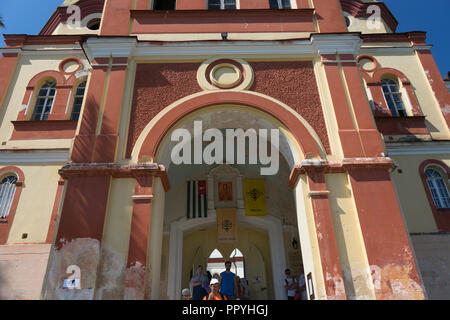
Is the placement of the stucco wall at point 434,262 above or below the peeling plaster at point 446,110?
below

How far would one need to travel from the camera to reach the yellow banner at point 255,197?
11469 mm

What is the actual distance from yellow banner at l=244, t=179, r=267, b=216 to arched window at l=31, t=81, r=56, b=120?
800cm

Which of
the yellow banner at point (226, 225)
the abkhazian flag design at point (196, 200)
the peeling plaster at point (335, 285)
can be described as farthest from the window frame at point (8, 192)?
the peeling plaster at point (335, 285)

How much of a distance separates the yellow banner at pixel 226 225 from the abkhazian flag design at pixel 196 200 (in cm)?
51

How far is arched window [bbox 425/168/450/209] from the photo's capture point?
11.1 metres

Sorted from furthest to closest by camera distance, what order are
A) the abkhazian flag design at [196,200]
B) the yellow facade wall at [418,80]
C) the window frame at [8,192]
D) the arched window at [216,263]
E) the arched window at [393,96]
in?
the arched window at [216,263] → the arched window at [393,96] → the yellow facade wall at [418,80] → the abkhazian flag design at [196,200] → the window frame at [8,192]

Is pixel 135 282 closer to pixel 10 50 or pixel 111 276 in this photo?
pixel 111 276

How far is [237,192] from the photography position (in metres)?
11.9

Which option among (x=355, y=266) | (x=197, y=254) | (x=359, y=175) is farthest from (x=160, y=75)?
(x=197, y=254)

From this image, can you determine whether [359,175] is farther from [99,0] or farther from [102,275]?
[99,0]

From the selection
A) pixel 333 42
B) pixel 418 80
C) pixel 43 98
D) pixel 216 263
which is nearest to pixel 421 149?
pixel 418 80

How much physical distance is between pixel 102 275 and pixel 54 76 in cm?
981

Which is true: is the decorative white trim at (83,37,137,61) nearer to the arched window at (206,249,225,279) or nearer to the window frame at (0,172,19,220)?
the window frame at (0,172,19,220)

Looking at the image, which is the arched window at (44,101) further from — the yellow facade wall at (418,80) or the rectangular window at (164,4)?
the yellow facade wall at (418,80)
